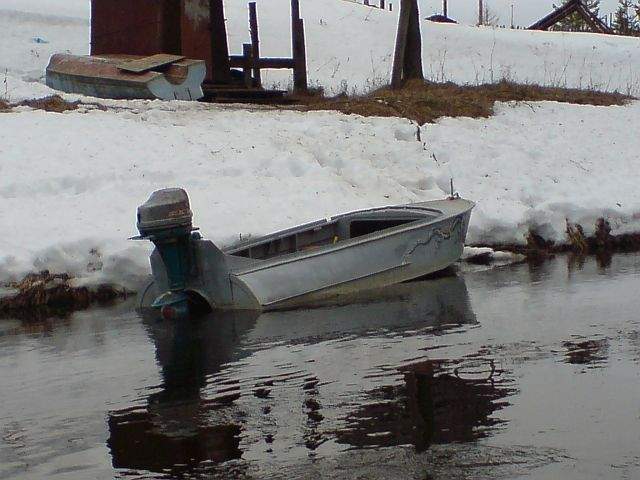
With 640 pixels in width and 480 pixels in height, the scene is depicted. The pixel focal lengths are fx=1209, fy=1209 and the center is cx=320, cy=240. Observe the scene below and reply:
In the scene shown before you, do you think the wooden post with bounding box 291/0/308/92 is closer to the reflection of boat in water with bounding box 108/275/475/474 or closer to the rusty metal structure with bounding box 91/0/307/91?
the rusty metal structure with bounding box 91/0/307/91

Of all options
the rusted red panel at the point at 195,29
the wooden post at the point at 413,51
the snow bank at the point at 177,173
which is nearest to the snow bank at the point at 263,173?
the snow bank at the point at 177,173

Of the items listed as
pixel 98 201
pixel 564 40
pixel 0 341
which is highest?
pixel 564 40

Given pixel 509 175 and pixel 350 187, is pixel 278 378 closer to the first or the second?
pixel 350 187

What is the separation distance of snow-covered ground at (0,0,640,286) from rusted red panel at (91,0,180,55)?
8.57 ft

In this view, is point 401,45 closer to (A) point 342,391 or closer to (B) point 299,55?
(B) point 299,55

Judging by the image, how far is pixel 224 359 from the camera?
1030 centimetres

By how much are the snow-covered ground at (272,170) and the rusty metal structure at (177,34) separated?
2.66 metres

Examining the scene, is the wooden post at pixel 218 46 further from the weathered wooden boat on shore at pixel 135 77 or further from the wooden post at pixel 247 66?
the weathered wooden boat on shore at pixel 135 77

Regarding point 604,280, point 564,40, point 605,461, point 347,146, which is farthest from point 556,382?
point 564,40

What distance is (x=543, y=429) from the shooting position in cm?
725

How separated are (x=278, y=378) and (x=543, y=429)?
2.57 meters

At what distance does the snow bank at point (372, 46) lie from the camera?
115 feet

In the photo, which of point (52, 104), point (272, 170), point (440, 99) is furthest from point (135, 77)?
point (440, 99)

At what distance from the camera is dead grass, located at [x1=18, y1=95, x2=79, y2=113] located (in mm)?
20547
